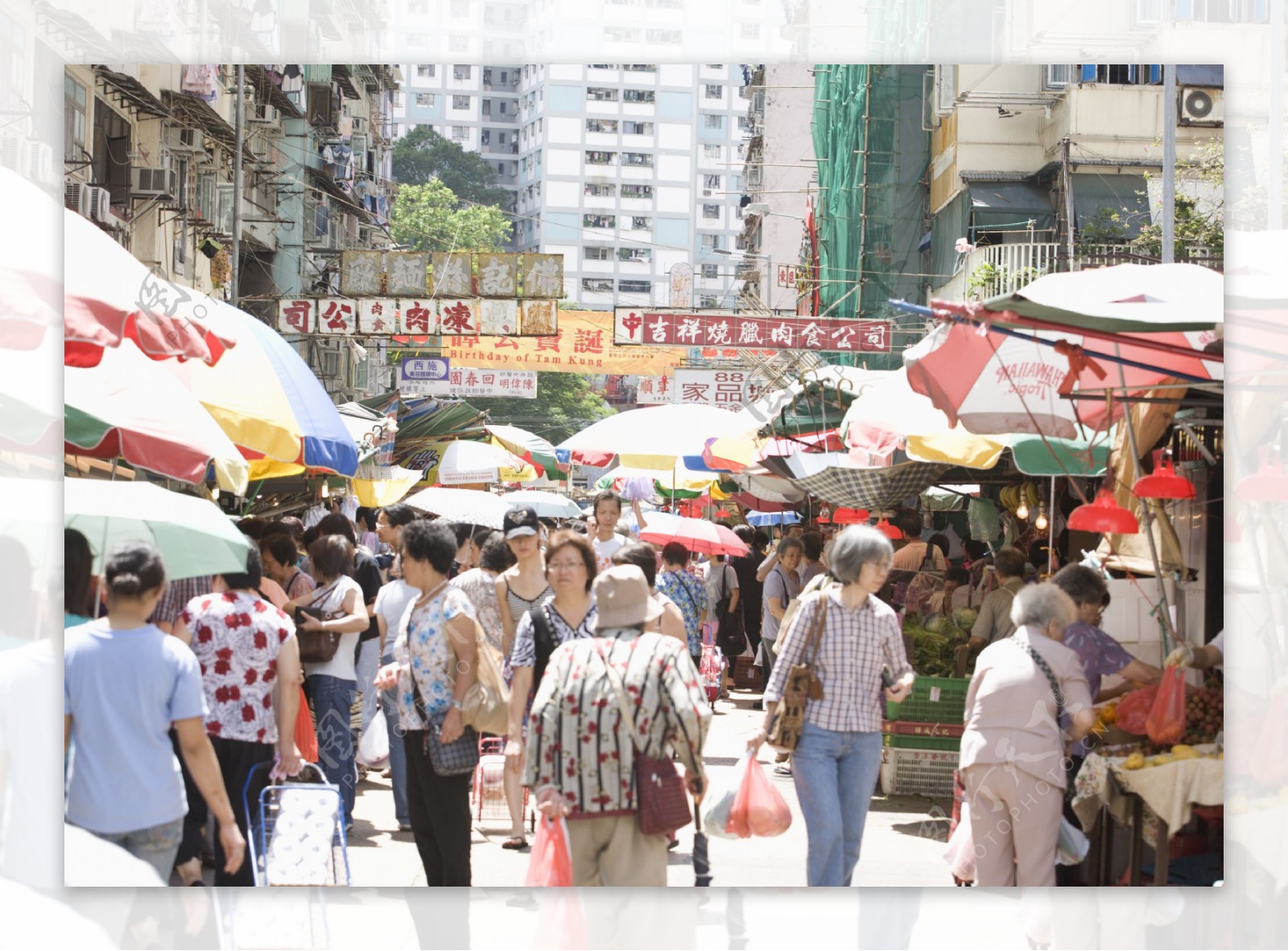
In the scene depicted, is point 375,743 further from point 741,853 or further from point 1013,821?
point 1013,821

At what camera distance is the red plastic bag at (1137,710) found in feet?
19.9

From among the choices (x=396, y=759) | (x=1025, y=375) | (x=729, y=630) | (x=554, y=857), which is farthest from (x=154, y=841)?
(x=729, y=630)

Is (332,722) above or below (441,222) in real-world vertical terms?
below

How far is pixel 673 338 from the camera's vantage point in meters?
12.4

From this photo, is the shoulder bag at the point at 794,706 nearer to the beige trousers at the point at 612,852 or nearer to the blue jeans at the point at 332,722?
the beige trousers at the point at 612,852

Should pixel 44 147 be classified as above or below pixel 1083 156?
below

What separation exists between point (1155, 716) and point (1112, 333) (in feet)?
5.41

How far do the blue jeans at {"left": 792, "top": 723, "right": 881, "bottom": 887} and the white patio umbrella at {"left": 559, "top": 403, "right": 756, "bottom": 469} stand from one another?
6093 millimetres


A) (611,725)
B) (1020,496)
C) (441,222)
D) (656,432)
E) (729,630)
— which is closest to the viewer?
(611,725)

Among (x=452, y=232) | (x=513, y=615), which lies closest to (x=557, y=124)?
(x=452, y=232)

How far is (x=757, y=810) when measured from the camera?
5648 mm

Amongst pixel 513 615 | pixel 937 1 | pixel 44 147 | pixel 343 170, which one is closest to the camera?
pixel 44 147

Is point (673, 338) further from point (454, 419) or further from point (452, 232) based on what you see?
point (454, 419)

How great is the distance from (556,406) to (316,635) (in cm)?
1582
